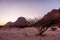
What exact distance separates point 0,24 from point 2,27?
41 centimetres

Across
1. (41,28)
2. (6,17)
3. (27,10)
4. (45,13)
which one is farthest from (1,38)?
(45,13)

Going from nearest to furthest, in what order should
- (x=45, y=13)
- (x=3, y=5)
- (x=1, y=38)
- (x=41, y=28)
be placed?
(x=1, y=38), (x=41, y=28), (x=3, y=5), (x=45, y=13)

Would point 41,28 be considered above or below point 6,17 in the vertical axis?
below

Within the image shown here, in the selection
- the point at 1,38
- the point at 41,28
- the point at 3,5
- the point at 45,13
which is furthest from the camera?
the point at 45,13

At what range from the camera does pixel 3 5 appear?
1459 cm

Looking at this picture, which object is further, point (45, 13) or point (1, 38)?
point (45, 13)

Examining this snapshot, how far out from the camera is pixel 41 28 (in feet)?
39.6

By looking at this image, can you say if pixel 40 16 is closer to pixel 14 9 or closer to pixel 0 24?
pixel 14 9

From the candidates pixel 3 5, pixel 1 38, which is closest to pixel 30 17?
pixel 3 5

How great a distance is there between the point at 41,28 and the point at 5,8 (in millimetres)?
4331

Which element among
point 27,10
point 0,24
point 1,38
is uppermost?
point 27,10

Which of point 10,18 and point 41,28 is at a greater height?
point 10,18

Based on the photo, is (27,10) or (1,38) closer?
(1,38)

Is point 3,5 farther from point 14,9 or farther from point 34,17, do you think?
point 34,17
